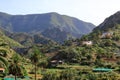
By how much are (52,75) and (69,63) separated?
4847 centimetres

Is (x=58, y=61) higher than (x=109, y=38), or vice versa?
(x=109, y=38)

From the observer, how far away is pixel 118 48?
506 feet

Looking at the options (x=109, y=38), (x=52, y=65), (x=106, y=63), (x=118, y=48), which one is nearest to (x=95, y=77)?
(x=106, y=63)

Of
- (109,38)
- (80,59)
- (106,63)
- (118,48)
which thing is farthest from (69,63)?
(109,38)

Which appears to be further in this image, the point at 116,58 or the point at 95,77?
the point at 116,58

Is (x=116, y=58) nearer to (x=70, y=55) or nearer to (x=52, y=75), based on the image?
(x=70, y=55)

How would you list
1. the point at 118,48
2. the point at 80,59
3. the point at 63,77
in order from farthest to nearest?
the point at 118,48 → the point at 80,59 → the point at 63,77

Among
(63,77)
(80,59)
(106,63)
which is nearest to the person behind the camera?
(63,77)

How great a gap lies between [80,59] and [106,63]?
1302 centimetres

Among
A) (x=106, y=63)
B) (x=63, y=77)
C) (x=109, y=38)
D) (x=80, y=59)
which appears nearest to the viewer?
(x=63, y=77)

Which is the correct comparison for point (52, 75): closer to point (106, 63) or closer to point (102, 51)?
point (106, 63)

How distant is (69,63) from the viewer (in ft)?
436

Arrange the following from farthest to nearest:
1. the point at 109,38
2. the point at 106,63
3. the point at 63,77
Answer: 1. the point at 109,38
2. the point at 106,63
3. the point at 63,77

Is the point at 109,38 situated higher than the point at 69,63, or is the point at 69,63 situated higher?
the point at 109,38
